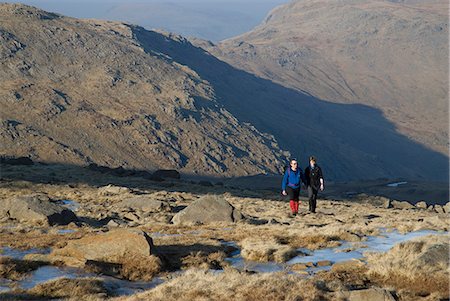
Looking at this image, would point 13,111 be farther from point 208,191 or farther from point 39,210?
point 39,210

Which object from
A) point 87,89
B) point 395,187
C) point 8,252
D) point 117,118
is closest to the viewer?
point 8,252

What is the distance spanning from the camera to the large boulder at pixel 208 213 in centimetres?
2322

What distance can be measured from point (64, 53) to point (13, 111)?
80.0ft

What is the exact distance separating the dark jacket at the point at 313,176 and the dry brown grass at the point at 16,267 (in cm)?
1374

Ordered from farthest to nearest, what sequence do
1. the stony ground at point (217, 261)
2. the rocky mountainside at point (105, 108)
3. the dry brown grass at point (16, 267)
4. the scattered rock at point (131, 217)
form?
the rocky mountainside at point (105, 108), the scattered rock at point (131, 217), the dry brown grass at point (16, 267), the stony ground at point (217, 261)

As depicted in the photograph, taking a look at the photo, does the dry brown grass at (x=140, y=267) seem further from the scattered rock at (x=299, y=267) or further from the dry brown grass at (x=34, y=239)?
the scattered rock at (x=299, y=267)

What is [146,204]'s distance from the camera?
29.7 meters

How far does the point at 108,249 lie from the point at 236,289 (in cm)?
399

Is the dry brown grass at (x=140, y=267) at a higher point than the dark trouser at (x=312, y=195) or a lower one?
higher

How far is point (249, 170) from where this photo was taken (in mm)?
109562

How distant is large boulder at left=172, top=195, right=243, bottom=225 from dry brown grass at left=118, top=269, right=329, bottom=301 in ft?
35.6

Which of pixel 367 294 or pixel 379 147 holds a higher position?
pixel 367 294

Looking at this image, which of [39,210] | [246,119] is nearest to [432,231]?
[39,210]

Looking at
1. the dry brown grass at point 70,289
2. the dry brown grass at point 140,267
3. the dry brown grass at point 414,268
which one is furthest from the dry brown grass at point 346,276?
the dry brown grass at point 70,289
